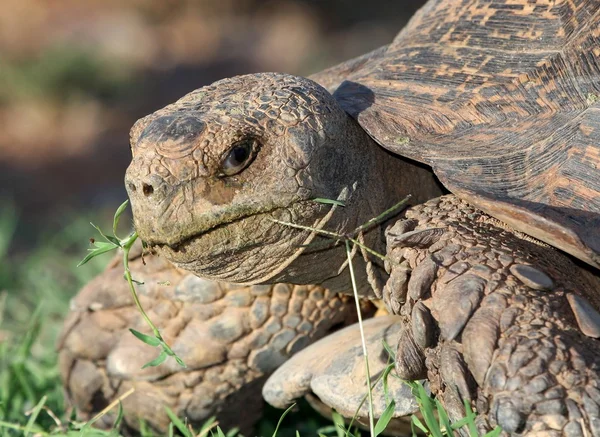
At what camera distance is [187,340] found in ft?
11.2

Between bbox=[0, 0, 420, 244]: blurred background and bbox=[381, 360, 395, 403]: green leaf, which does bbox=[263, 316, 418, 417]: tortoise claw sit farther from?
bbox=[0, 0, 420, 244]: blurred background

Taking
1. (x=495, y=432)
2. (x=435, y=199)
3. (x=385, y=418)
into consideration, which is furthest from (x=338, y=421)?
(x=495, y=432)

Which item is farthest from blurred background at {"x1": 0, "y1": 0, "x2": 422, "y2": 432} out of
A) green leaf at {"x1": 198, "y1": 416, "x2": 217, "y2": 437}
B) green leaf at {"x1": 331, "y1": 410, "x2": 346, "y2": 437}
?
green leaf at {"x1": 331, "y1": 410, "x2": 346, "y2": 437}

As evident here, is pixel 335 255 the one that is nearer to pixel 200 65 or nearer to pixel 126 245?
pixel 126 245

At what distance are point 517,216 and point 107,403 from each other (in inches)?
82.8

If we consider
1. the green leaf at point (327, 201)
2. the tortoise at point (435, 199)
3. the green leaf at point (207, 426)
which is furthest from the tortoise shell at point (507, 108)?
the green leaf at point (207, 426)

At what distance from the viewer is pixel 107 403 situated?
144 inches

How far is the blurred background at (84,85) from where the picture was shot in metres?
4.89

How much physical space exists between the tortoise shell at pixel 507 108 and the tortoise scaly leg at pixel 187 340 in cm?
84

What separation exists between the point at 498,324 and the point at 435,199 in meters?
0.67

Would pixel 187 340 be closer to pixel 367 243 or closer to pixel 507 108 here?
pixel 367 243

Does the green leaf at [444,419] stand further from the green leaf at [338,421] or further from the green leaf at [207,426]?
the green leaf at [207,426]

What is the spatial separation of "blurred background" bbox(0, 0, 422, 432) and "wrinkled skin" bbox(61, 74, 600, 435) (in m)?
1.41

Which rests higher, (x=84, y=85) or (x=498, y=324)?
(x=498, y=324)
